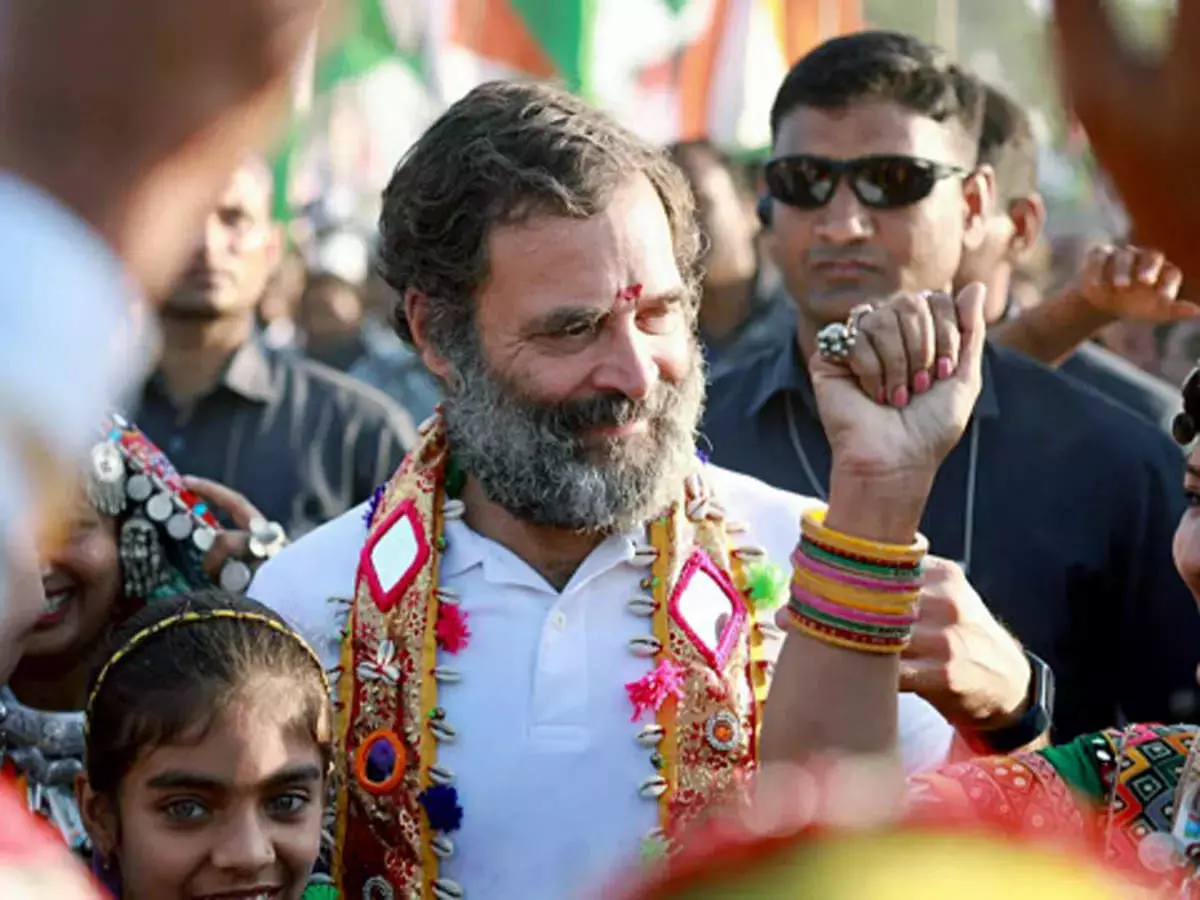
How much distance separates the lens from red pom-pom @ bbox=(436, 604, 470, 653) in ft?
10.1

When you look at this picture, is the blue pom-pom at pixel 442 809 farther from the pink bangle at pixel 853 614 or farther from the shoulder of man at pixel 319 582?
the pink bangle at pixel 853 614

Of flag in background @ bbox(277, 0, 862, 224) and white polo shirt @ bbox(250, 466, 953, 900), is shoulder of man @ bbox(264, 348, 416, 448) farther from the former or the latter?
flag in background @ bbox(277, 0, 862, 224)

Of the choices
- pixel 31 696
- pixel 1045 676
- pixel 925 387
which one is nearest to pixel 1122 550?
pixel 1045 676

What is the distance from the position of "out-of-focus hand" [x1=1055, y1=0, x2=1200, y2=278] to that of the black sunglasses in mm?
3517

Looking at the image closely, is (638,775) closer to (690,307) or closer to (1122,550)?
(690,307)

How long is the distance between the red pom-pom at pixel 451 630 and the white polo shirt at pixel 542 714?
17mm

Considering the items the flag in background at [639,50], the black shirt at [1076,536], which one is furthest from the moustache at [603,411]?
the flag in background at [639,50]

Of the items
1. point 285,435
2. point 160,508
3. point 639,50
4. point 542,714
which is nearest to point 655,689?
point 542,714

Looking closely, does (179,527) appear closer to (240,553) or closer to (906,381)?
(240,553)

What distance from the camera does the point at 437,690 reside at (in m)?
3.06

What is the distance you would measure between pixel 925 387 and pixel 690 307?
0.67m

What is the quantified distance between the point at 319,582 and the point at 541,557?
364mm

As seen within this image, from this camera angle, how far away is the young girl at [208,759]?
2957mm

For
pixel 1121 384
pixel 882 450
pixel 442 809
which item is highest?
pixel 1121 384
